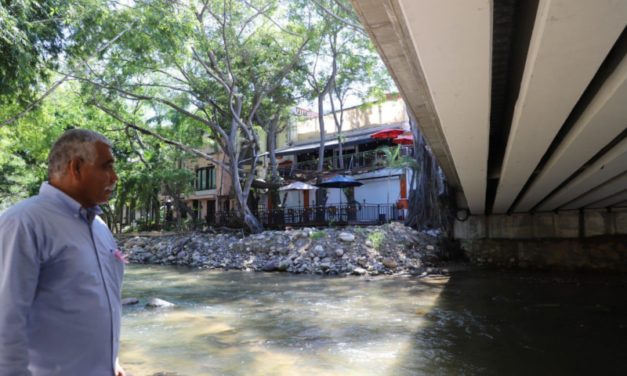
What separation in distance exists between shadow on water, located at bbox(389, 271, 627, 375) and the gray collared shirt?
381 cm

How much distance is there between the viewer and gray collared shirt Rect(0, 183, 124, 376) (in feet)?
5.00

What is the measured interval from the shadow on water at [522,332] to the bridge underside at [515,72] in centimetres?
242

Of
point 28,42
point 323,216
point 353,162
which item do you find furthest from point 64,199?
point 353,162

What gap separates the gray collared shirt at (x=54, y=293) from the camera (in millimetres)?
1525

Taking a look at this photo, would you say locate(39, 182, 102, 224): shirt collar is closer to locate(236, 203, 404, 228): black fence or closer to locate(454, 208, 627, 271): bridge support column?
locate(454, 208, 627, 271): bridge support column

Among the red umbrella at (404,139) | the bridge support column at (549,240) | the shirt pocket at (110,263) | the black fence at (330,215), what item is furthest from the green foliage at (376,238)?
the shirt pocket at (110,263)

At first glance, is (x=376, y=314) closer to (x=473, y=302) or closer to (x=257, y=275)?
(x=473, y=302)

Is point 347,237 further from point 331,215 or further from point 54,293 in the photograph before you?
point 54,293

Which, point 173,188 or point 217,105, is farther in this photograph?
point 173,188

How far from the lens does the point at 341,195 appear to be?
2516 cm

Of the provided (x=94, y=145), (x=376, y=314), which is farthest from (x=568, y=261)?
(x=94, y=145)

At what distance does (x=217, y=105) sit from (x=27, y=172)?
12116 mm

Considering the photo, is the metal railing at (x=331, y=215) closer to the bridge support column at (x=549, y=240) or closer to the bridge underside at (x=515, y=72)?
the bridge support column at (x=549, y=240)

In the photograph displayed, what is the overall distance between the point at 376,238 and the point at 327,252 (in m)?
1.63
